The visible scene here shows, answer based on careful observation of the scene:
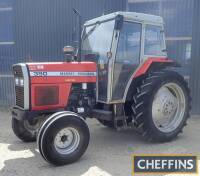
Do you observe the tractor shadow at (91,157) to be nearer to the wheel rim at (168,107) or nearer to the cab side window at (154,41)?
the wheel rim at (168,107)

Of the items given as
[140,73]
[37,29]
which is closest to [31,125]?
[140,73]

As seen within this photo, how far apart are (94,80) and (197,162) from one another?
219cm

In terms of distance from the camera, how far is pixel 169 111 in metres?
5.44

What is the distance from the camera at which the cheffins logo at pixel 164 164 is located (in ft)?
12.8

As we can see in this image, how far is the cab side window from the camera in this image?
5.18 meters

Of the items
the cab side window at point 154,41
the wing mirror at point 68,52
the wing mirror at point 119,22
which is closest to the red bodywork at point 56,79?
the wing mirror at point 68,52

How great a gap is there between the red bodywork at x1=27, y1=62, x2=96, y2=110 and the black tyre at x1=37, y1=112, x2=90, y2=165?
0.57m

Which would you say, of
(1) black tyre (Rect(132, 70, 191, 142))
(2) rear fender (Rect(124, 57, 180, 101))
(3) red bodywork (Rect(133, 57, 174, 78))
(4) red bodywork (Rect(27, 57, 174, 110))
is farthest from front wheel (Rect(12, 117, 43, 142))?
(3) red bodywork (Rect(133, 57, 174, 78))

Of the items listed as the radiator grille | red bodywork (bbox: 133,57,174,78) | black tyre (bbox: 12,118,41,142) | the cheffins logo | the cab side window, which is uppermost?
the cab side window

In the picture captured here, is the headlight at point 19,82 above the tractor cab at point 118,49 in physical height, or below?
below

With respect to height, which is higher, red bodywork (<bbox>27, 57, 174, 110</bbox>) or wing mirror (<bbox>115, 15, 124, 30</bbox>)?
wing mirror (<bbox>115, 15, 124, 30</bbox>)

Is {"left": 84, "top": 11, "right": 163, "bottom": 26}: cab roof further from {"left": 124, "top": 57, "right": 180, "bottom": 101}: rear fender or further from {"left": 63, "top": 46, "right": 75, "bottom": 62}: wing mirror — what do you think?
{"left": 63, "top": 46, "right": 75, "bottom": 62}: wing mirror

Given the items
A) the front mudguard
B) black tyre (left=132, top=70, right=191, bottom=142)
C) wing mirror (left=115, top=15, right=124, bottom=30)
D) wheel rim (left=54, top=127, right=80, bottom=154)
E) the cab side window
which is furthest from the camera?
the cab side window

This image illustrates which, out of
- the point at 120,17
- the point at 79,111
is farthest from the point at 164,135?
the point at 120,17
